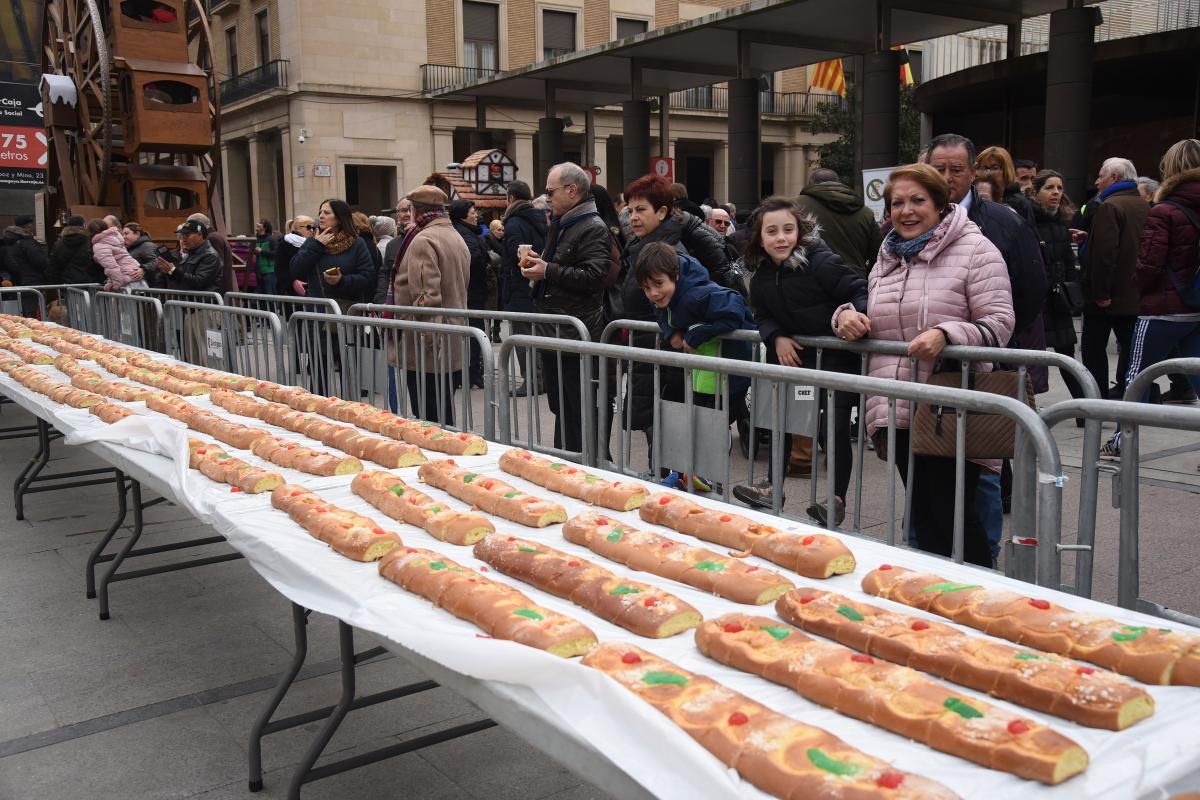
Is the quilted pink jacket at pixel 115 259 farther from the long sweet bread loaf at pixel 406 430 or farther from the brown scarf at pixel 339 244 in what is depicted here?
the long sweet bread loaf at pixel 406 430

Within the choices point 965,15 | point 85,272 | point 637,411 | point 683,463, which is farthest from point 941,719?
point 965,15

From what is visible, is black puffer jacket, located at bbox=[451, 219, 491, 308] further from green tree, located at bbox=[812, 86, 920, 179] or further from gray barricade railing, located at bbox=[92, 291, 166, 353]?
green tree, located at bbox=[812, 86, 920, 179]

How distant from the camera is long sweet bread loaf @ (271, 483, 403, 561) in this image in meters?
2.79

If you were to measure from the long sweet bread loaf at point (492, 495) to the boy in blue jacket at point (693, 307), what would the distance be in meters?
1.99

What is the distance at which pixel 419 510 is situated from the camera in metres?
3.14

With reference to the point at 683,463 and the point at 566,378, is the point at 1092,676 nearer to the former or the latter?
the point at 683,463

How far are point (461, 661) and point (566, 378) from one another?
465 cm

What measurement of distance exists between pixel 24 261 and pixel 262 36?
26.6 metres

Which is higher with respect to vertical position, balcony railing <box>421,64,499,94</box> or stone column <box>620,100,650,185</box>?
balcony railing <box>421,64,499,94</box>

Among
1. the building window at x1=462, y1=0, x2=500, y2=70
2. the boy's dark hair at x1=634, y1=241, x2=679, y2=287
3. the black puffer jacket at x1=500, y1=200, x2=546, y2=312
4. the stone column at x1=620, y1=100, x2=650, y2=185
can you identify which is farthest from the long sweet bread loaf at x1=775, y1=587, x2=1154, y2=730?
the building window at x1=462, y1=0, x2=500, y2=70

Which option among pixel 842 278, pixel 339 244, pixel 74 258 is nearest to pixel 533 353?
pixel 842 278

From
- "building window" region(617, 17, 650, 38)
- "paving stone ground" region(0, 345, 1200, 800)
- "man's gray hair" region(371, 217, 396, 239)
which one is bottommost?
"paving stone ground" region(0, 345, 1200, 800)

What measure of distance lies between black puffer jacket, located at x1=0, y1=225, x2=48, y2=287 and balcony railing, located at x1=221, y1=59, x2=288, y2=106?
22923 millimetres

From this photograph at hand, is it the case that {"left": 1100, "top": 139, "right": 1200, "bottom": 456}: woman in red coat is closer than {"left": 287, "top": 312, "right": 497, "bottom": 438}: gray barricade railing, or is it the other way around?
{"left": 287, "top": 312, "right": 497, "bottom": 438}: gray barricade railing
